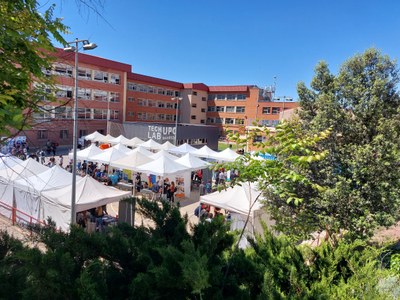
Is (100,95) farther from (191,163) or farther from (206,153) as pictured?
(191,163)

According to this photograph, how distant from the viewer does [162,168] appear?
1516 cm

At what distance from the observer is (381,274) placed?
13.2ft

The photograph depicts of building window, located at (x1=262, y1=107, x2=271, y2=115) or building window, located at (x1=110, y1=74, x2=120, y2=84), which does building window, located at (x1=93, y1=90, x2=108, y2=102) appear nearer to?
building window, located at (x1=110, y1=74, x2=120, y2=84)

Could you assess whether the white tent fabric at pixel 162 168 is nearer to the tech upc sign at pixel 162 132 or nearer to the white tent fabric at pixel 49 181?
the white tent fabric at pixel 49 181

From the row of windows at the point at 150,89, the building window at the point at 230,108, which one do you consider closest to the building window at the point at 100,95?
the row of windows at the point at 150,89

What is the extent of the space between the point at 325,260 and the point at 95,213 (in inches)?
386

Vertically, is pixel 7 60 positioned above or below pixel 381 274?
above

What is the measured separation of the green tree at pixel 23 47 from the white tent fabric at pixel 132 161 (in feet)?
44.8

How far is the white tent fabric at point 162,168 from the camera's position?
15045 mm

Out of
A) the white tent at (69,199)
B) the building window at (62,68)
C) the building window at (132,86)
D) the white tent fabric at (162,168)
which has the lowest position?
the white tent at (69,199)

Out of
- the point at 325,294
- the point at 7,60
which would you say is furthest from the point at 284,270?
the point at 7,60

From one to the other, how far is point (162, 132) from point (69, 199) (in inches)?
770

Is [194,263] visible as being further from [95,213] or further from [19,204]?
[19,204]

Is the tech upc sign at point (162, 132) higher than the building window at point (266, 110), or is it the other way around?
the building window at point (266, 110)
